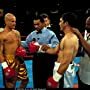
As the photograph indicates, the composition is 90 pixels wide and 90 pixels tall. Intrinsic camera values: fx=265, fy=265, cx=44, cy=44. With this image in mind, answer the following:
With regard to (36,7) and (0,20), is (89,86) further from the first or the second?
(36,7)

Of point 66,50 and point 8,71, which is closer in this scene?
point 66,50

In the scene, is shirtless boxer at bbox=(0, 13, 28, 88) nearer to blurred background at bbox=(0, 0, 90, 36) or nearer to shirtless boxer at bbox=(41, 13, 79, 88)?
Result: shirtless boxer at bbox=(41, 13, 79, 88)

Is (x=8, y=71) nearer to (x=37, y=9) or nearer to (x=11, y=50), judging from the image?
(x=11, y=50)

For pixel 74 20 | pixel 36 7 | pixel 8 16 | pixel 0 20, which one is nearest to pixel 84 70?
pixel 74 20

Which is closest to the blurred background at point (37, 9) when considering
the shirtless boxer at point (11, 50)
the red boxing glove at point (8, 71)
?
the shirtless boxer at point (11, 50)

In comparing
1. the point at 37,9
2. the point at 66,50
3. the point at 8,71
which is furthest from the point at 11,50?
the point at 37,9

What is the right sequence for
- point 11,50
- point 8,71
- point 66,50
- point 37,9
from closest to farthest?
point 66,50, point 8,71, point 11,50, point 37,9

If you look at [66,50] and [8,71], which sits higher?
[66,50]

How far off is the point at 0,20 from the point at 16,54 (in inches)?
72.6

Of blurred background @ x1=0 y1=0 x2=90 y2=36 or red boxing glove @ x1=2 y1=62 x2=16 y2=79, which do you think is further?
blurred background @ x1=0 y1=0 x2=90 y2=36

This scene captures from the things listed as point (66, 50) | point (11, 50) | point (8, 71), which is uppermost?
point (66, 50)

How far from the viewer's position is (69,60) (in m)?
2.14

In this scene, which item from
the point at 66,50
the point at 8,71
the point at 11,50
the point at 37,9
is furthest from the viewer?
the point at 37,9

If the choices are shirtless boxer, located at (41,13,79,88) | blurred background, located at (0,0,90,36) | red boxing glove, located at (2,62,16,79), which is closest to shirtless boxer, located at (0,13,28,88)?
red boxing glove, located at (2,62,16,79)
